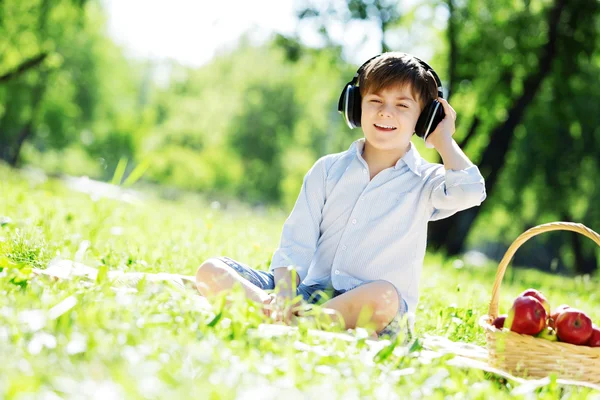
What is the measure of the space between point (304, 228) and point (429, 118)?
875mm

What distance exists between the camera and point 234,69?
39.9 m

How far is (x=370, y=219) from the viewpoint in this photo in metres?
3.66

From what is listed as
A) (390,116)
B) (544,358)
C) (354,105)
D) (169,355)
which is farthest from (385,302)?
(169,355)

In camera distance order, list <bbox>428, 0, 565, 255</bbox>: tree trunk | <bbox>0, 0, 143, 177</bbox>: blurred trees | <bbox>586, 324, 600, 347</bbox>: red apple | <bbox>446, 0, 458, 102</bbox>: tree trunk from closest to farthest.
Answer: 1. <bbox>586, 324, 600, 347</bbox>: red apple
2. <bbox>428, 0, 565, 255</bbox>: tree trunk
3. <bbox>446, 0, 458, 102</bbox>: tree trunk
4. <bbox>0, 0, 143, 177</bbox>: blurred trees

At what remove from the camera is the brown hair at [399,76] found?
3.61 m

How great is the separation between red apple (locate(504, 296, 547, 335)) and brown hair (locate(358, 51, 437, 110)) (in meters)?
1.21

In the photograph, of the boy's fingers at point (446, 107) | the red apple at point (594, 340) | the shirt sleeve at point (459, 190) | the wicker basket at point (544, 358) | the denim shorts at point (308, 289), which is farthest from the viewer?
the boy's fingers at point (446, 107)

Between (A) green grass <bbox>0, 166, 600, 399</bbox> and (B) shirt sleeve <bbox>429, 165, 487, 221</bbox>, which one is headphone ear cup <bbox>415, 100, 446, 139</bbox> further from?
(A) green grass <bbox>0, 166, 600, 399</bbox>

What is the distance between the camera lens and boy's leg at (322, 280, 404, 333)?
3240 millimetres

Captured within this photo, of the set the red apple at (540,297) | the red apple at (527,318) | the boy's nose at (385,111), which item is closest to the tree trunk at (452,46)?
the boy's nose at (385,111)

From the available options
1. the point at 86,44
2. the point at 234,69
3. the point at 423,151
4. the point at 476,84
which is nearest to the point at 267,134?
the point at 234,69

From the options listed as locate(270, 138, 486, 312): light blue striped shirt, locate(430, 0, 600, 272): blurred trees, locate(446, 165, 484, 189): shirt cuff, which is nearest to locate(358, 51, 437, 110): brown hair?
locate(270, 138, 486, 312): light blue striped shirt

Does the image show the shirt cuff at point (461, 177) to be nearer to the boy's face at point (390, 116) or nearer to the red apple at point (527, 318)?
the boy's face at point (390, 116)

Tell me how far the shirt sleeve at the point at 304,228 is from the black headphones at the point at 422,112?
0.33m
